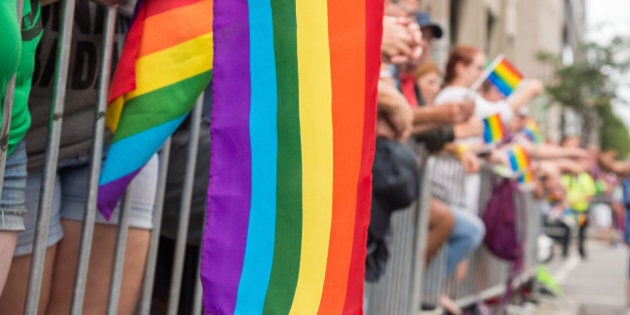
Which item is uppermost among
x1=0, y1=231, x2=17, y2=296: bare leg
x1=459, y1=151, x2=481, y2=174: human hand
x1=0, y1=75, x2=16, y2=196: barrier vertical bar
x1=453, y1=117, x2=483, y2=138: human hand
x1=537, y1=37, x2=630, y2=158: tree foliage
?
x1=537, y1=37, x2=630, y2=158: tree foliage

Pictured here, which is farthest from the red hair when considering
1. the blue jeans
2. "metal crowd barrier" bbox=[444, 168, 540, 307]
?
"metal crowd barrier" bbox=[444, 168, 540, 307]

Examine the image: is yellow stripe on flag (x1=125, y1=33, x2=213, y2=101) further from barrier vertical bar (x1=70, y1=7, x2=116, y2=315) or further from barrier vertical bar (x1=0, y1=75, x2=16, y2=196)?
barrier vertical bar (x1=0, y1=75, x2=16, y2=196)

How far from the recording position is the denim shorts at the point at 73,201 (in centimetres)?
258

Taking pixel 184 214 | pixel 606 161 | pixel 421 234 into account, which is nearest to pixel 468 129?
pixel 421 234

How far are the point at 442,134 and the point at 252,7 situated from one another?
121 inches

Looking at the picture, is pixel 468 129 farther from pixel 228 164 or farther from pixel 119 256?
pixel 228 164

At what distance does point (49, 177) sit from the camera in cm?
244

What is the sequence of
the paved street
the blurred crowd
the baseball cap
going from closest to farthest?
1. the blurred crowd
2. the baseball cap
3. the paved street

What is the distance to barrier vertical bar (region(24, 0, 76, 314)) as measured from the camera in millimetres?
2436

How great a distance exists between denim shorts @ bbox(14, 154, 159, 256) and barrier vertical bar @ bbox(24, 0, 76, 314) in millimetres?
100

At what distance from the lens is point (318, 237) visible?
7.56 ft

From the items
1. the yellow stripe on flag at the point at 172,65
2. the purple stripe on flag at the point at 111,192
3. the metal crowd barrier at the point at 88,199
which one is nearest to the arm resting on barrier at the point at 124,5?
the metal crowd barrier at the point at 88,199

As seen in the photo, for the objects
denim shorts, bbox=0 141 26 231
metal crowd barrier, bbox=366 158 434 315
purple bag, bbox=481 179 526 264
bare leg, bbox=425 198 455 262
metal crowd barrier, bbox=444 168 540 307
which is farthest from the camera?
purple bag, bbox=481 179 526 264

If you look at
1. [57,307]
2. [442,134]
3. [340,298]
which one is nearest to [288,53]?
[340,298]
